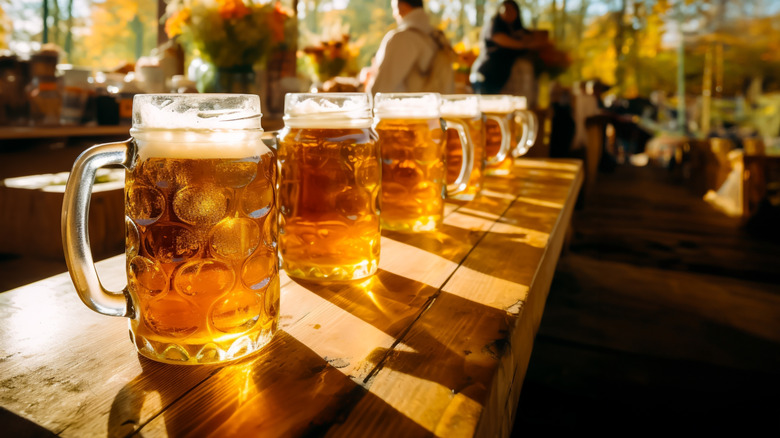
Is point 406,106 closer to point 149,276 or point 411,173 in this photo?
point 411,173

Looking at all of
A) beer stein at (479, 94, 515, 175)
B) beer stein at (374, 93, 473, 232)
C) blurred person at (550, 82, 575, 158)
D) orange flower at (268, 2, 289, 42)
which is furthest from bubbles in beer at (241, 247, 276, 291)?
blurred person at (550, 82, 575, 158)

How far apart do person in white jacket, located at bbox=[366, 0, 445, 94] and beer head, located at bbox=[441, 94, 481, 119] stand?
7.59 ft

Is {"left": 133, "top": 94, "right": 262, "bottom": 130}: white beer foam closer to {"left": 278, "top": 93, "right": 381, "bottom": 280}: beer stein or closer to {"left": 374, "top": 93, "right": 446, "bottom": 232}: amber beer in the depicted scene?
{"left": 278, "top": 93, "right": 381, "bottom": 280}: beer stein

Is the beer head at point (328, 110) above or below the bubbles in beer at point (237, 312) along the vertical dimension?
above

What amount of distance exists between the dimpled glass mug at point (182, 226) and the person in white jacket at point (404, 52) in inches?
123

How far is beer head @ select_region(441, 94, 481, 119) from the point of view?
132cm

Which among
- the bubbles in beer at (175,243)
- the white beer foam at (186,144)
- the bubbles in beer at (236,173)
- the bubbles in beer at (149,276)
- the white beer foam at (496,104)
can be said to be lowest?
the bubbles in beer at (149,276)

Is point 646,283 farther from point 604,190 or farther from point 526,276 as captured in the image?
point 604,190

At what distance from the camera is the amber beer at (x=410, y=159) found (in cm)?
104

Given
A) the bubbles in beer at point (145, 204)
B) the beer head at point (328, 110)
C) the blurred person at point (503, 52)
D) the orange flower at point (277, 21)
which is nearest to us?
the bubbles in beer at point (145, 204)

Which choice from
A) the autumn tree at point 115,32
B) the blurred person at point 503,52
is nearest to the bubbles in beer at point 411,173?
the blurred person at point 503,52

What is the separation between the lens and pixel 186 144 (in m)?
0.53

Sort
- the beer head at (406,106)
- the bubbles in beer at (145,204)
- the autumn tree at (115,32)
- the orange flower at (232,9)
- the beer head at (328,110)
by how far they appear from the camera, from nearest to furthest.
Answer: the bubbles in beer at (145,204), the beer head at (328,110), the beer head at (406,106), the orange flower at (232,9), the autumn tree at (115,32)

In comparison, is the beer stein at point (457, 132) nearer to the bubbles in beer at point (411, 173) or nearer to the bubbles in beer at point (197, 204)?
the bubbles in beer at point (411, 173)
